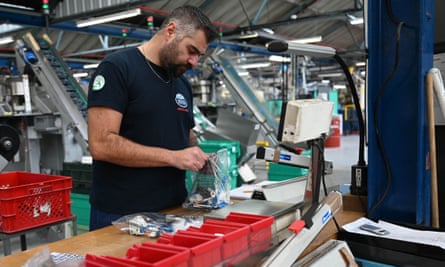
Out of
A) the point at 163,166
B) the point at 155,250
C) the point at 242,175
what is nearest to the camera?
the point at 155,250

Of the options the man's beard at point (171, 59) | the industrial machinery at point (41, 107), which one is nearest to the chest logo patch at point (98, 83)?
the man's beard at point (171, 59)

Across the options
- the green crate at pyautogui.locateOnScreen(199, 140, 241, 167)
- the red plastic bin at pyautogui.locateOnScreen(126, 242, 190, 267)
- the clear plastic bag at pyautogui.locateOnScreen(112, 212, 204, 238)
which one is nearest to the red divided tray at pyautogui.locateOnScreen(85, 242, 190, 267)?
the red plastic bin at pyautogui.locateOnScreen(126, 242, 190, 267)

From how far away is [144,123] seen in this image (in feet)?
5.56

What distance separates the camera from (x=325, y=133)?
1297 millimetres

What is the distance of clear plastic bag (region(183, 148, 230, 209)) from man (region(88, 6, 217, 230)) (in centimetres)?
6

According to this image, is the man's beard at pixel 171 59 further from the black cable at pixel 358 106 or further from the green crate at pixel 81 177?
the green crate at pixel 81 177

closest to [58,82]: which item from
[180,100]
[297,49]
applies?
[180,100]

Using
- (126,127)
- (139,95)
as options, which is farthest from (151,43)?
(126,127)

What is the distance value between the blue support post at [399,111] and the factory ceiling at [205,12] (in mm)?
3627

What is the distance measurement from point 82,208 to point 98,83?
10.3 ft

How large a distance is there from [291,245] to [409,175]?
847 millimetres

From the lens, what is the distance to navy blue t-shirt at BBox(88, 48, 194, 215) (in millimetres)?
1619

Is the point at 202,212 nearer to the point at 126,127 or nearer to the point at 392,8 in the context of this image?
the point at 126,127

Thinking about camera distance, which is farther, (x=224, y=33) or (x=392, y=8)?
(x=224, y=33)
